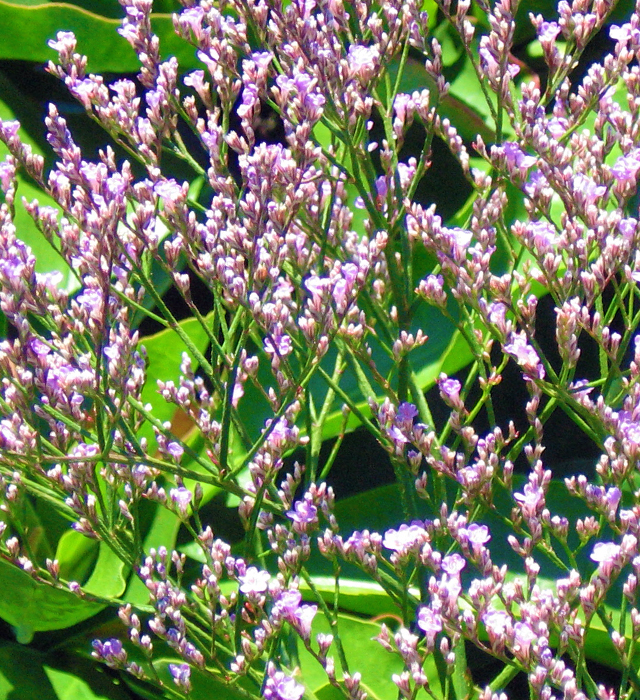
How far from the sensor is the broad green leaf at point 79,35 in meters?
1.33

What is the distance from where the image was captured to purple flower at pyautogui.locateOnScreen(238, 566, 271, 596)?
0.74 m

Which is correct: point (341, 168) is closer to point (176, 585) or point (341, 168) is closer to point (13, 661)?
point (176, 585)

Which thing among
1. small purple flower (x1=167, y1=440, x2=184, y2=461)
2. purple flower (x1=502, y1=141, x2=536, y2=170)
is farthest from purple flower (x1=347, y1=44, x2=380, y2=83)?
small purple flower (x1=167, y1=440, x2=184, y2=461)

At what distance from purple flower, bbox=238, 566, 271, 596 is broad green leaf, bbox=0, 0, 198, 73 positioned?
0.87m

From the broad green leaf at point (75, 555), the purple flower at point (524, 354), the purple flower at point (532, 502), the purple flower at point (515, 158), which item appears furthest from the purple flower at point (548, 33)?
the broad green leaf at point (75, 555)

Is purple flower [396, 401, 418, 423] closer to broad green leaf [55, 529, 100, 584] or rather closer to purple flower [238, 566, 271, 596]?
purple flower [238, 566, 271, 596]

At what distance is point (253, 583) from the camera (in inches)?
29.8

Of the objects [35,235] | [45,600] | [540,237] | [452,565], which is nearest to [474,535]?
[452,565]

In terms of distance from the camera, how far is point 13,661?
3.68 feet

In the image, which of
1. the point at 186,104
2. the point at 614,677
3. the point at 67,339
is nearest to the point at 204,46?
the point at 186,104

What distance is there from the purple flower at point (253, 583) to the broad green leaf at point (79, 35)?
87 cm

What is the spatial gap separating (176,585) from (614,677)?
2.34ft

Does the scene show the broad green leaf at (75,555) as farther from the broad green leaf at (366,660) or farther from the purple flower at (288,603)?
the purple flower at (288,603)

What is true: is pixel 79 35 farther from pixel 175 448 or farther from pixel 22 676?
pixel 22 676
